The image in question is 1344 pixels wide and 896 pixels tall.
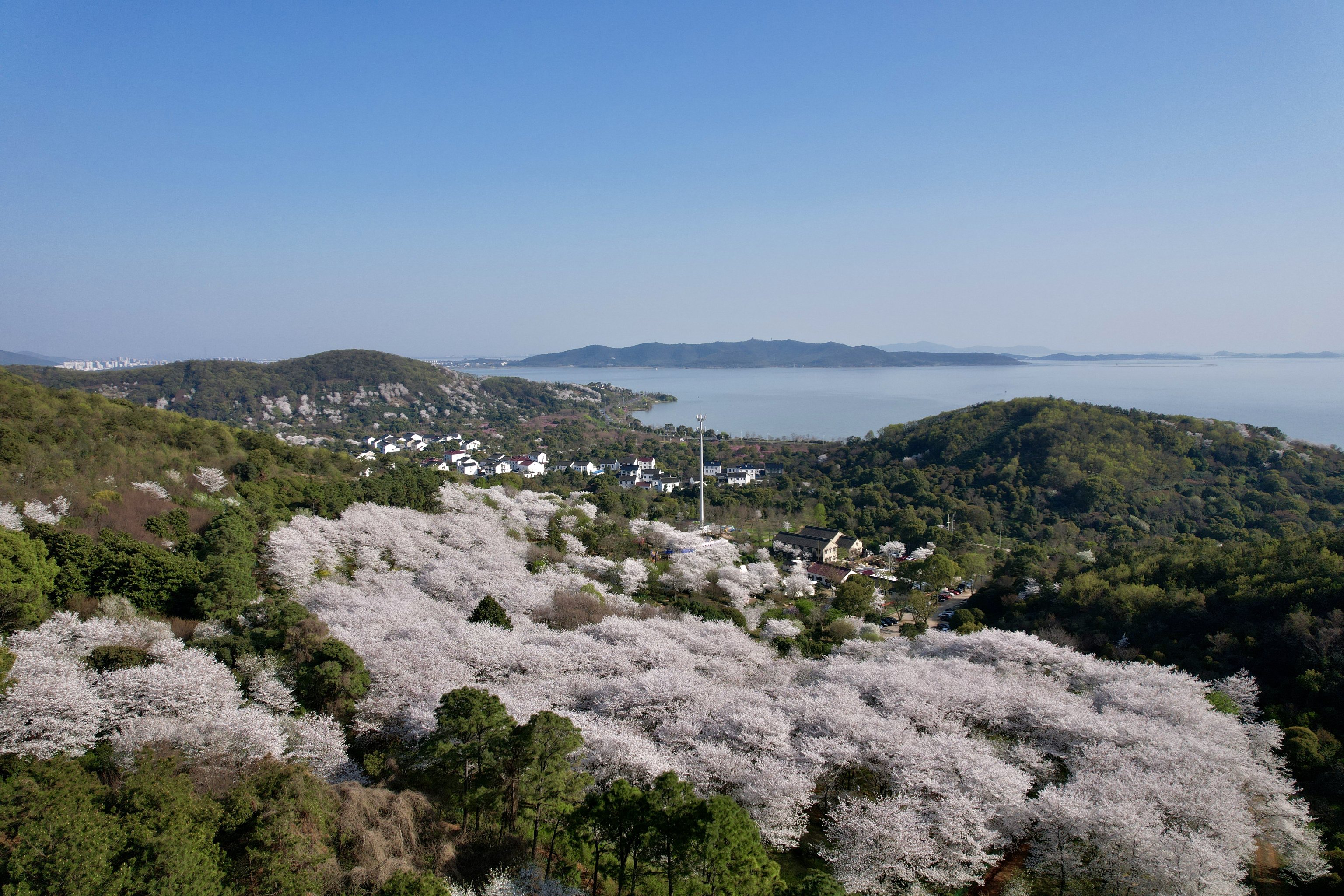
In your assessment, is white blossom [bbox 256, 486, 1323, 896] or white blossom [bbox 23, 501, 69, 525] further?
white blossom [bbox 23, 501, 69, 525]

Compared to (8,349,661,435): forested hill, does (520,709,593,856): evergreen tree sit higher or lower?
lower

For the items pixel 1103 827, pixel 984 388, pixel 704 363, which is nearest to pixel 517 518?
pixel 1103 827

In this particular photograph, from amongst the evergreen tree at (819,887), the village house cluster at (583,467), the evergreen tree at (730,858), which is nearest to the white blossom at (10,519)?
the evergreen tree at (730,858)

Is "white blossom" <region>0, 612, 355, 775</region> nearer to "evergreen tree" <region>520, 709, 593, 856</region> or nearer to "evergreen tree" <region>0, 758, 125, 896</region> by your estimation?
"evergreen tree" <region>0, 758, 125, 896</region>

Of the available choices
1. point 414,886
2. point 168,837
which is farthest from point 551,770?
point 168,837

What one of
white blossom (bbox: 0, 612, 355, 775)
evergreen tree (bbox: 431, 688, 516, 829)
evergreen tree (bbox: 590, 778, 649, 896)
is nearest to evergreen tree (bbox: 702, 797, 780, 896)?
evergreen tree (bbox: 590, 778, 649, 896)

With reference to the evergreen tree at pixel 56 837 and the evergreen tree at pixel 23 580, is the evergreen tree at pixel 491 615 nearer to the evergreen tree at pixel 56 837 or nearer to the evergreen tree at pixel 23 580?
the evergreen tree at pixel 23 580

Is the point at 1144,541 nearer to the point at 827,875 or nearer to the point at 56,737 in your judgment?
the point at 827,875

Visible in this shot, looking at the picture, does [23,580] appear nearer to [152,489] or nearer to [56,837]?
[56,837]
